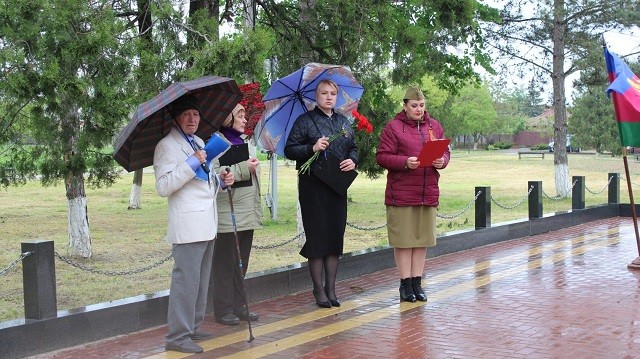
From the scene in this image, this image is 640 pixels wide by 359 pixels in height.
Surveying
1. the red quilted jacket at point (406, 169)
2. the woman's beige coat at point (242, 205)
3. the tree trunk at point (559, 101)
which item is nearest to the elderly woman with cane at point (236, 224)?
the woman's beige coat at point (242, 205)

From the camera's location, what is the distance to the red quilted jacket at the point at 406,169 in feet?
25.5

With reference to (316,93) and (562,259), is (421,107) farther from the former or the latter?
(562,259)

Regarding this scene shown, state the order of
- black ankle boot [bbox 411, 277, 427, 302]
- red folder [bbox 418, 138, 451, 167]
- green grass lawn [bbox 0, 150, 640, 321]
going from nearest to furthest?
red folder [bbox 418, 138, 451, 167], black ankle boot [bbox 411, 277, 427, 302], green grass lawn [bbox 0, 150, 640, 321]

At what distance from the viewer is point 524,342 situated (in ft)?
20.9

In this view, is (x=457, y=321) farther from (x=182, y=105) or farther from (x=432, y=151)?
(x=182, y=105)

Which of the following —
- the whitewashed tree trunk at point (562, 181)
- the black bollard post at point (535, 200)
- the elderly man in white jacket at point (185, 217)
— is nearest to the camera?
the elderly man in white jacket at point (185, 217)

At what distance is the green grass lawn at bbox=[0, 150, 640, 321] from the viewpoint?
1031cm

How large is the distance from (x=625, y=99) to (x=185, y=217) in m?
5.52

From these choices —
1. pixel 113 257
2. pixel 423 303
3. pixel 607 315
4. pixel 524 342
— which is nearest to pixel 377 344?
pixel 524 342

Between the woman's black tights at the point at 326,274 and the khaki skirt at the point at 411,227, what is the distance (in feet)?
2.03

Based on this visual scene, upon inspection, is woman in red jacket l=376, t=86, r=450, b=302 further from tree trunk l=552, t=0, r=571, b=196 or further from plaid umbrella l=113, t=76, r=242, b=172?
tree trunk l=552, t=0, r=571, b=196

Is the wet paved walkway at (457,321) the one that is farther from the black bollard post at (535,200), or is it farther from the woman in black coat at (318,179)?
the black bollard post at (535,200)

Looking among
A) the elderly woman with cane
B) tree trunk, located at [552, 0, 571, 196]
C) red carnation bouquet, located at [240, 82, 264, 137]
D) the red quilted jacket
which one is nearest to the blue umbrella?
red carnation bouquet, located at [240, 82, 264, 137]

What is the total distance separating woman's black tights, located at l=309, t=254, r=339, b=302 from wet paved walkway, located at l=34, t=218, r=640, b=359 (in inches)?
5.6
